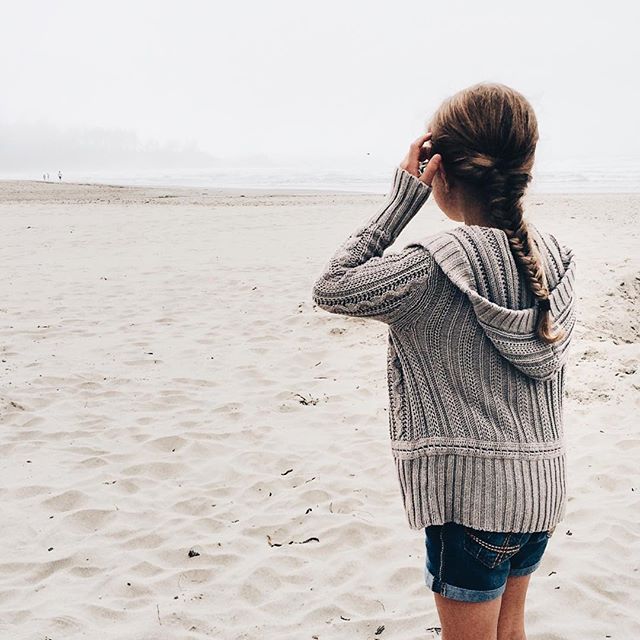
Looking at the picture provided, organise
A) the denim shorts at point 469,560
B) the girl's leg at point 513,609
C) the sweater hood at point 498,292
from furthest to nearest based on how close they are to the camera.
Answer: the girl's leg at point 513,609, the denim shorts at point 469,560, the sweater hood at point 498,292

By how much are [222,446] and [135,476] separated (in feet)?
2.20

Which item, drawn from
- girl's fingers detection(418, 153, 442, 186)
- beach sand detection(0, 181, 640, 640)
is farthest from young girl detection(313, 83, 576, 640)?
beach sand detection(0, 181, 640, 640)

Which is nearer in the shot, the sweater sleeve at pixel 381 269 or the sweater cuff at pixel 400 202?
the sweater sleeve at pixel 381 269

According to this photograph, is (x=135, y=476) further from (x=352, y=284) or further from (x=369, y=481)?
(x=352, y=284)

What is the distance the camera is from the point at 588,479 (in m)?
4.59

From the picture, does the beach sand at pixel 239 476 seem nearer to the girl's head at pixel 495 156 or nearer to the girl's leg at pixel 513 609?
the girl's head at pixel 495 156

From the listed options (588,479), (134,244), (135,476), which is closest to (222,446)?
(135,476)

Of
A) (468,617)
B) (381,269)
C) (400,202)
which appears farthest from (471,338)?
(468,617)

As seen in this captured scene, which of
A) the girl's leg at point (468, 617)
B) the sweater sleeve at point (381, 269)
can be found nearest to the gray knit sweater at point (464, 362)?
the sweater sleeve at point (381, 269)

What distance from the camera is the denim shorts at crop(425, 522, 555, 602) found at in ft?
5.98

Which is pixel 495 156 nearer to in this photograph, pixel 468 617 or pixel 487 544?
pixel 487 544

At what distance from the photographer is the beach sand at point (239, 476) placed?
132 inches

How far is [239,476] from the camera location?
4.64 m

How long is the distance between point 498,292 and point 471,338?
134 millimetres
